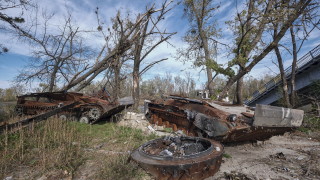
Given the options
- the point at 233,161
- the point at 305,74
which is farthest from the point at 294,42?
the point at 233,161

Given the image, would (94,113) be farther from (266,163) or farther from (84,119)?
(266,163)

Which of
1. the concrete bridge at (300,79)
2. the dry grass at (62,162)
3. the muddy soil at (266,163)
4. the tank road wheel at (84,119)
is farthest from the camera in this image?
the concrete bridge at (300,79)

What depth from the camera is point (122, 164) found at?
362 cm

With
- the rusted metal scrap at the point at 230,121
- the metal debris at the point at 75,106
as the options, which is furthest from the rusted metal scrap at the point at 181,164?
the metal debris at the point at 75,106

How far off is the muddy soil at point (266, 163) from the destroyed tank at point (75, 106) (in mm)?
5088

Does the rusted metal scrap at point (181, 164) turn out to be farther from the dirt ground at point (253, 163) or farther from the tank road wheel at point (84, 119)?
the tank road wheel at point (84, 119)

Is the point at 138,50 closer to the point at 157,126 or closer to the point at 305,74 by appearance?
the point at 157,126

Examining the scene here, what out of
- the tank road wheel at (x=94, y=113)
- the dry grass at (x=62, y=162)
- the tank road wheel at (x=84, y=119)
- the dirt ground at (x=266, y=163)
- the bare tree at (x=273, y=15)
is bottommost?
the dirt ground at (x=266, y=163)

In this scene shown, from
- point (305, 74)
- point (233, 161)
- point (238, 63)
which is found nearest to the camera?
point (233, 161)

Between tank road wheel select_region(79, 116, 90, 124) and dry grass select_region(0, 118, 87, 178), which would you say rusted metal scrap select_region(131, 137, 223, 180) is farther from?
tank road wheel select_region(79, 116, 90, 124)

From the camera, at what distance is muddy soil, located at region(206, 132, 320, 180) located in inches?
144

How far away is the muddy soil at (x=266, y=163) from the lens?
3.66 meters

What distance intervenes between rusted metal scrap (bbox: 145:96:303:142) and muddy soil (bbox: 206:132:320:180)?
37cm

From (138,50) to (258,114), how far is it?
916 centimetres
